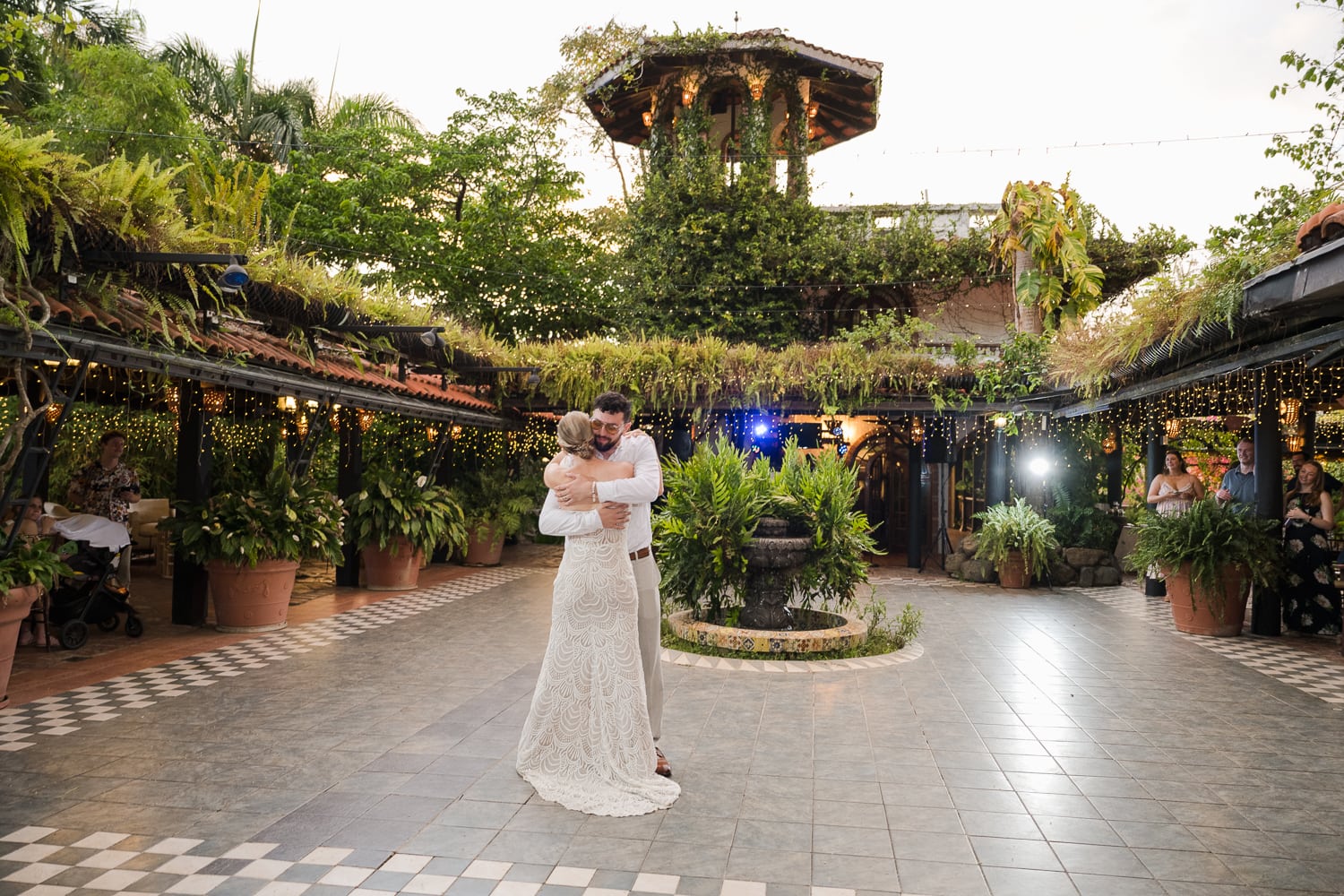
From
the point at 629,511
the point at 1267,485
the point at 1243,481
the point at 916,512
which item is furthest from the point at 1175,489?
the point at 629,511

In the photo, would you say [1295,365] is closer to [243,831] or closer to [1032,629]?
[1032,629]

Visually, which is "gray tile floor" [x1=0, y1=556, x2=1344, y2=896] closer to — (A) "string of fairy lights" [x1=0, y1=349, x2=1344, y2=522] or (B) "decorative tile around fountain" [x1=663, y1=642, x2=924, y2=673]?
(B) "decorative tile around fountain" [x1=663, y1=642, x2=924, y2=673]

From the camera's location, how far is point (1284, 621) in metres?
9.14

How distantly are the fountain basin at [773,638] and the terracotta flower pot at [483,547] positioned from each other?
6.91 meters

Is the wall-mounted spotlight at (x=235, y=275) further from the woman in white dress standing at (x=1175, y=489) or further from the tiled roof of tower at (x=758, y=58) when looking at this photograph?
the tiled roof of tower at (x=758, y=58)

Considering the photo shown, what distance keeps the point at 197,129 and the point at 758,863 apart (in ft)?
85.2

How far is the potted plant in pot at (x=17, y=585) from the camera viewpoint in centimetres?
543

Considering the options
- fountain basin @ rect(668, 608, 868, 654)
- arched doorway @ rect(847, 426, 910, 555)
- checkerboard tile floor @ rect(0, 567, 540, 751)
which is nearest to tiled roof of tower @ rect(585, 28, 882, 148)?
arched doorway @ rect(847, 426, 910, 555)

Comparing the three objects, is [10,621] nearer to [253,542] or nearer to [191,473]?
[253,542]

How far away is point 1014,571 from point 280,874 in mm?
11606

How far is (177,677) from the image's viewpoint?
6504mm

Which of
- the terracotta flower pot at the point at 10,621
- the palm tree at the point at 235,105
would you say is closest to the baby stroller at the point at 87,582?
the terracotta flower pot at the point at 10,621

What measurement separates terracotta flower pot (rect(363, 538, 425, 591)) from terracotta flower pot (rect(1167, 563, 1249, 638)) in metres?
8.69

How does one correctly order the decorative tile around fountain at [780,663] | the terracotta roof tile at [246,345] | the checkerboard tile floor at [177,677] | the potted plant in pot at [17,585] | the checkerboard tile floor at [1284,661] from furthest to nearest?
the decorative tile around fountain at [780,663], the checkerboard tile floor at [1284,661], the terracotta roof tile at [246,345], the potted plant in pot at [17,585], the checkerboard tile floor at [177,677]
